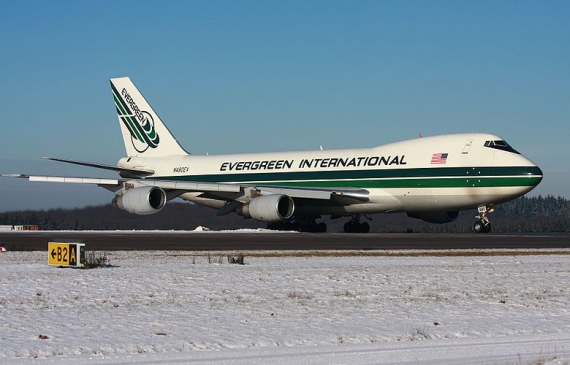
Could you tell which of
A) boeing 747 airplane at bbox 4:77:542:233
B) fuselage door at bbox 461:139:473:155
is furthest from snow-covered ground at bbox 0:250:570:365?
fuselage door at bbox 461:139:473:155

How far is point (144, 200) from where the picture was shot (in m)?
37.9

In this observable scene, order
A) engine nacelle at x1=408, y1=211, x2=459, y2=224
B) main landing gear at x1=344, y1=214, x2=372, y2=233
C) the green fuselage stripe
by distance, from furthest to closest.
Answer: main landing gear at x1=344, y1=214, x2=372, y2=233 < engine nacelle at x1=408, y1=211, x2=459, y2=224 < the green fuselage stripe

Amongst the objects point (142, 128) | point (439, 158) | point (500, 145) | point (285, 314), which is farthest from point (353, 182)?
point (285, 314)

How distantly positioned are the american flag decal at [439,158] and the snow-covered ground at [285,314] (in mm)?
18779

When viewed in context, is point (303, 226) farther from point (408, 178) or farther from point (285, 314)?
point (285, 314)

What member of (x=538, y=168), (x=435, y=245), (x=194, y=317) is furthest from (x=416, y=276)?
(x=538, y=168)

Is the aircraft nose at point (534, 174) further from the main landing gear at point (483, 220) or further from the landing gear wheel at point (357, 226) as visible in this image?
the landing gear wheel at point (357, 226)

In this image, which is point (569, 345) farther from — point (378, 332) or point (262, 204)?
point (262, 204)

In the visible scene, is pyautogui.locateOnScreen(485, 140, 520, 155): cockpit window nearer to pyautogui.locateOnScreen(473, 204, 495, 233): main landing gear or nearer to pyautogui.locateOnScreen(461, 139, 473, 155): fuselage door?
pyautogui.locateOnScreen(461, 139, 473, 155): fuselage door

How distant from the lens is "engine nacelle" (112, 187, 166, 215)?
37.9m

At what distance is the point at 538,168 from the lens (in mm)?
35688

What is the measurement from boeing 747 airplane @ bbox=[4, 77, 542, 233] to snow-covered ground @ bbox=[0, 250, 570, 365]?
708 inches

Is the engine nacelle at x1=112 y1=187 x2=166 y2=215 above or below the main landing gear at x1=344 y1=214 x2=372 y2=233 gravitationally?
above

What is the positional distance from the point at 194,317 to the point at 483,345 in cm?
360
